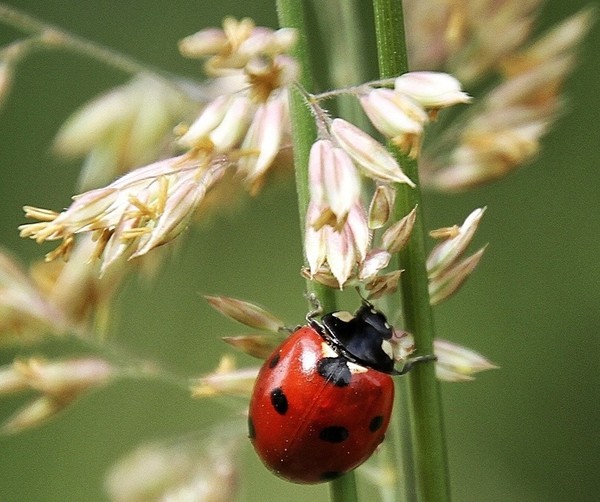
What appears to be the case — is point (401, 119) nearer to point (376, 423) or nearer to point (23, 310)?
point (376, 423)

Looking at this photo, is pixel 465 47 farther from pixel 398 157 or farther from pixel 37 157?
pixel 37 157

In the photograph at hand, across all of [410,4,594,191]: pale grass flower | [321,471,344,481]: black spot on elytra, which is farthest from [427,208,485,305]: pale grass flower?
[410,4,594,191]: pale grass flower

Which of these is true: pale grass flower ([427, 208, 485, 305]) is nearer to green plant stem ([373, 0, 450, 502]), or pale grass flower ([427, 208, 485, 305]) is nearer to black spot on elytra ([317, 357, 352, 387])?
green plant stem ([373, 0, 450, 502])

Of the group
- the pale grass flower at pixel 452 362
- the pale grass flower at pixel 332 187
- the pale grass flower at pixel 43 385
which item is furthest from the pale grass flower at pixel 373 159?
the pale grass flower at pixel 43 385

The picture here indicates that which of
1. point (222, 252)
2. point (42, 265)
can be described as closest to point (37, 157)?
point (222, 252)

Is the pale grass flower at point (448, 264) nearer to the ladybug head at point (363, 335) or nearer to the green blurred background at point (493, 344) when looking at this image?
the ladybug head at point (363, 335)

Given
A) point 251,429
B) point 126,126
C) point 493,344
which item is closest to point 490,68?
point 126,126
